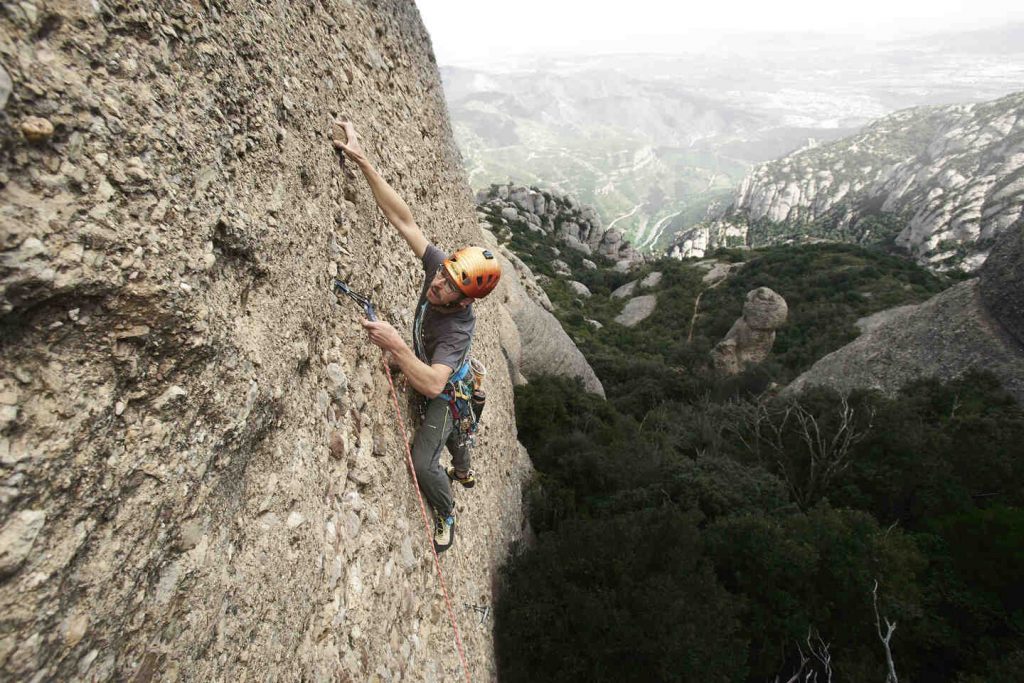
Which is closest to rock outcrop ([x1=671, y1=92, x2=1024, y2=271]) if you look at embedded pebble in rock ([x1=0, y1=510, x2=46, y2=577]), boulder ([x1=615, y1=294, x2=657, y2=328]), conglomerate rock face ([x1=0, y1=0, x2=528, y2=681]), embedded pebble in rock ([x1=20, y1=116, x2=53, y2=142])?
boulder ([x1=615, y1=294, x2=657, y2=328])

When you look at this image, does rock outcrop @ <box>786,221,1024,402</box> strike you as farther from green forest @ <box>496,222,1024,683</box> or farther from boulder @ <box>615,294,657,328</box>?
boulder @ <box>615,294,657,328</box>

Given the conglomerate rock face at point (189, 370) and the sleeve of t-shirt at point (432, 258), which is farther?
the sleeve of t-shirt at point (432, 258)

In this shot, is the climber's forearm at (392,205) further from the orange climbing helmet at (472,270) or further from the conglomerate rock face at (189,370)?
the orange climbing helmet at (472,270)

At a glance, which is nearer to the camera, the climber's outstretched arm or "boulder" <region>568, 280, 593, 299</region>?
the climber's outstretched arm

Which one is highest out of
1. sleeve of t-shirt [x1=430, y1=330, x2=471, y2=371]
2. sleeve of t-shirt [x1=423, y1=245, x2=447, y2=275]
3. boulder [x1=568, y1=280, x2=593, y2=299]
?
sleeve of t-shirt [x1=423, y1=245, x2=447, y2=275]

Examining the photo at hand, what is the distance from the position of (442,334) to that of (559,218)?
6522cm

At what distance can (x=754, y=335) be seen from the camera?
34406 mm

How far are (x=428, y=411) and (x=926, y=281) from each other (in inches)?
1809

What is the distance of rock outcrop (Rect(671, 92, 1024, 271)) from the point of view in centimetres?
6900

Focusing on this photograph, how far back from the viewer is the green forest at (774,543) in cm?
648

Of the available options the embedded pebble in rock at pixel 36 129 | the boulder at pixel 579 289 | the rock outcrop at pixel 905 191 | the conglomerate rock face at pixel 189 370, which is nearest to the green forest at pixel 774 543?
the conglomerate rock face at pixel 189 370

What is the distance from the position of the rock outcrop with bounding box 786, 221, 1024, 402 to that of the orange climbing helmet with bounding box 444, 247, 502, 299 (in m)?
24.0

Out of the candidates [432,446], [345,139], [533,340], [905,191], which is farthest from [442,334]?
[905,191]

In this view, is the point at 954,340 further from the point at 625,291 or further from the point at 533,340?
the point at 625,291
